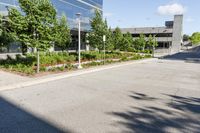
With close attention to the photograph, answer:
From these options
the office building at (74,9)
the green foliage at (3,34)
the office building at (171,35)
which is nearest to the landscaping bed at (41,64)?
the green foliage at (3,34)

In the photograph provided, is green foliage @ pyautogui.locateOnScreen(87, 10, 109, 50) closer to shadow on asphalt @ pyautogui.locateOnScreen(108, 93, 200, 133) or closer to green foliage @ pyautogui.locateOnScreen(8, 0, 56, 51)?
green foliage @ pyautogui.locateOnScreen(8, 0, 56, 51)

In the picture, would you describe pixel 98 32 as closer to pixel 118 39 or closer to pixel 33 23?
pixel 33 23

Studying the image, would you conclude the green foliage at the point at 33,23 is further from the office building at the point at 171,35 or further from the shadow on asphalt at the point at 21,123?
the office building at the point at 171,35

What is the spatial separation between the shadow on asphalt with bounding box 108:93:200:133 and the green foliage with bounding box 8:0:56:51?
25.9 feet

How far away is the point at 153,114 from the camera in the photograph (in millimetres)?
6559

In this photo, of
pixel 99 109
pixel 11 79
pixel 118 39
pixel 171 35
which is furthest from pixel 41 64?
pixel 171 35

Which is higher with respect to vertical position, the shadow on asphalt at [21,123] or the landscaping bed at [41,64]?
the landscaping bed at [41,64]

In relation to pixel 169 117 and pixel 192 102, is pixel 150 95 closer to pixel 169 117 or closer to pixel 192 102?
pixel 192 102

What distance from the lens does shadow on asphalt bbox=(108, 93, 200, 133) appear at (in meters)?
5.47

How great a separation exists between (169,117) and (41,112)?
3.78 m

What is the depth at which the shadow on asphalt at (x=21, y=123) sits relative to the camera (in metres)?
5.20

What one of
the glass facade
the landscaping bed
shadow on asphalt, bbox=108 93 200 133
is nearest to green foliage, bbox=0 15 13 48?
the landscaping bed

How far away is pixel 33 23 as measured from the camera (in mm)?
12984

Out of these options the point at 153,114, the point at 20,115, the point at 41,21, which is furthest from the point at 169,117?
the point at 41,21
